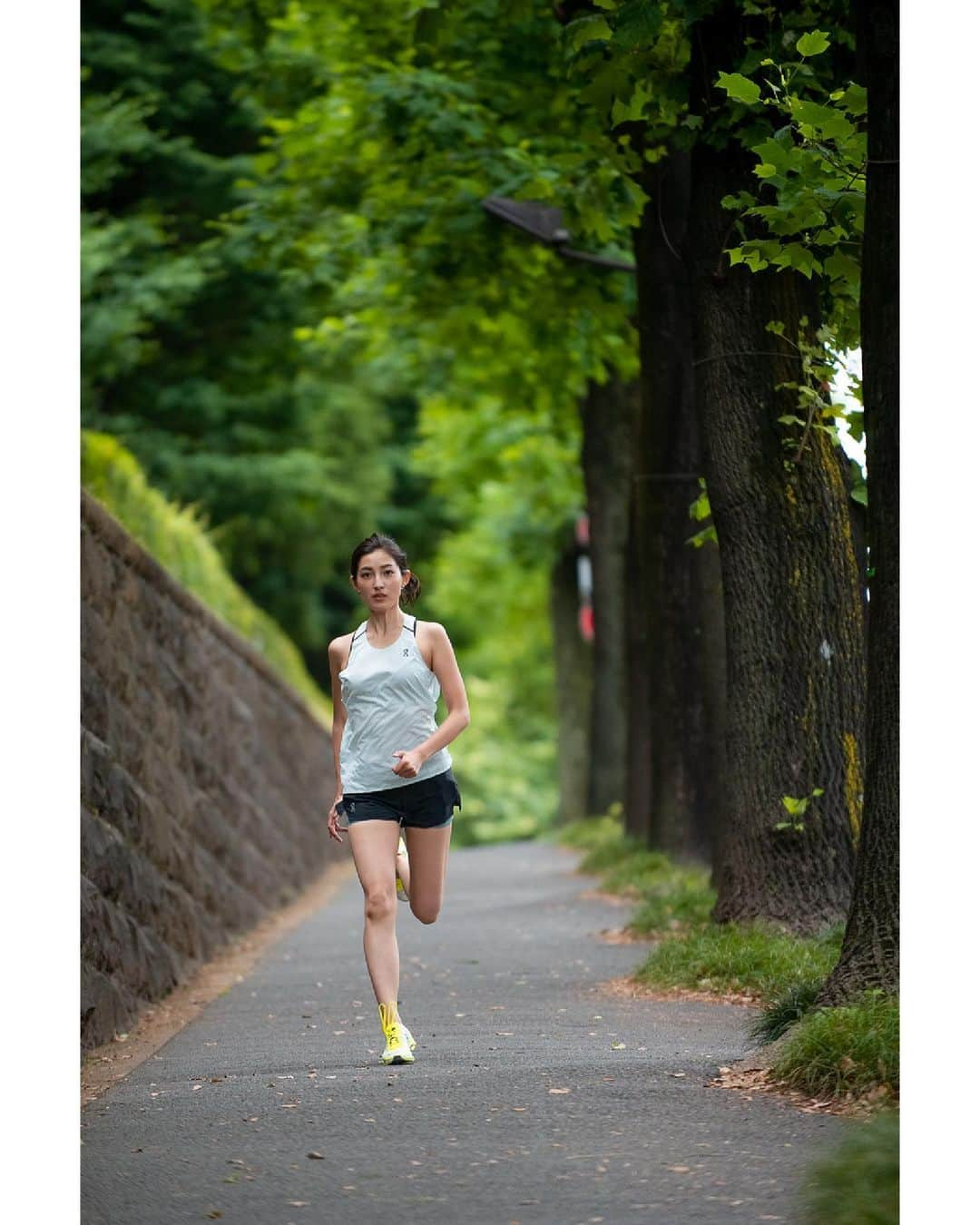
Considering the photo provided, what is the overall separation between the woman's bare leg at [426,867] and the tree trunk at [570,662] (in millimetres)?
25046

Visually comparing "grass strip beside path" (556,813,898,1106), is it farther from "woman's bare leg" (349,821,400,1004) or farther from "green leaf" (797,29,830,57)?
"green leaf" (797,29,830,57)

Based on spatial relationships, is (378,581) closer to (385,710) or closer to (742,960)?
(385,710)

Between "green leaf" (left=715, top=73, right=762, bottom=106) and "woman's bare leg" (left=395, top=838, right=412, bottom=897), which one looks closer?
"green leaf" (left=715, top=73, right=762, bottom=106)

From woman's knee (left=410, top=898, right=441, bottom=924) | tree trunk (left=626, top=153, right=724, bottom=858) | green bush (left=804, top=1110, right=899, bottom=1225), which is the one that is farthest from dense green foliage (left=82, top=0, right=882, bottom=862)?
green bush (left=804, top=1110, right=899, bottom=1225)

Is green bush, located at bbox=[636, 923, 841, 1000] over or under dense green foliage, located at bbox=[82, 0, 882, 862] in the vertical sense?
under

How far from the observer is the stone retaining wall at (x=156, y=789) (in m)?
→ 10.5

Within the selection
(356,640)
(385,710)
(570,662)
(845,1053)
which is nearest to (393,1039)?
(385,710)

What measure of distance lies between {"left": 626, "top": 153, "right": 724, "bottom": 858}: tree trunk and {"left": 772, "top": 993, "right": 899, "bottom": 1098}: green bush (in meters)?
6.23

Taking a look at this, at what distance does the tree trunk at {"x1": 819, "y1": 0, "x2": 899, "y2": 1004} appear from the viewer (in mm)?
7039

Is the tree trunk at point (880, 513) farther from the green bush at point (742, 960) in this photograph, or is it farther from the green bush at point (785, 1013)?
the green bush at point (742, 960)

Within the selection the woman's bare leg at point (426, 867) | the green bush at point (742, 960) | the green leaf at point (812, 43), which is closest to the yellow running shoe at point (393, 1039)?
the woman's bare leg at point (426, 867)

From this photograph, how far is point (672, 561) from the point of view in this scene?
50.8 feet

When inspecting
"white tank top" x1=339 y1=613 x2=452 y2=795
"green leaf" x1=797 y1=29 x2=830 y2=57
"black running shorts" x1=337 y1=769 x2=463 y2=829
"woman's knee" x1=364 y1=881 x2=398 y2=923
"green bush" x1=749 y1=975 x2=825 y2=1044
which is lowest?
"green bush" x1=749 y1=975 x2=825 y2=1044

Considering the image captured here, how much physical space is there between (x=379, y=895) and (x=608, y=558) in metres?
17.1
